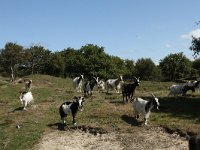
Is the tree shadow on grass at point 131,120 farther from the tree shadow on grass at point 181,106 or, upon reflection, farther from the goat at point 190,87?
the goat at point 190,87

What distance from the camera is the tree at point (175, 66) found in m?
113

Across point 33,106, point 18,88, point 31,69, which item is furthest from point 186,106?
point 31,69

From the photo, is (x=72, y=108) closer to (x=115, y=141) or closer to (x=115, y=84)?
(x=115, y=141)

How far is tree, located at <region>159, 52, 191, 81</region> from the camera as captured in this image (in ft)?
370

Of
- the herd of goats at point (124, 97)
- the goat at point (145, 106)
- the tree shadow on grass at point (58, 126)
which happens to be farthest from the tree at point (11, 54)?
the goat at point (145, 106)

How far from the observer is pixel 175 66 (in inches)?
4535

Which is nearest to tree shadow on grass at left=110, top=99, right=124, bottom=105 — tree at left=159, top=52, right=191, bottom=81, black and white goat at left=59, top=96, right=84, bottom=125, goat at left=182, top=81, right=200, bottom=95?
black and white goat at left=59, top=96, right=84, bottom=125

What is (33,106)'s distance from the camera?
3425cm

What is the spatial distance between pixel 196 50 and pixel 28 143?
67.5 ft

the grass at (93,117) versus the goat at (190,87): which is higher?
the goat at (190,87)

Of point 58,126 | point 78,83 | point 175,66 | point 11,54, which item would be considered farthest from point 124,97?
point 175,66

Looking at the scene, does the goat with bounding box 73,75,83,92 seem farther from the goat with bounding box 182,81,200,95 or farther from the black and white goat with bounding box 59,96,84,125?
the black and white goat with bounding box 59,96,84,125

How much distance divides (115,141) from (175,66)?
304 ft

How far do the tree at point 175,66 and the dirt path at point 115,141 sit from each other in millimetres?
87607
